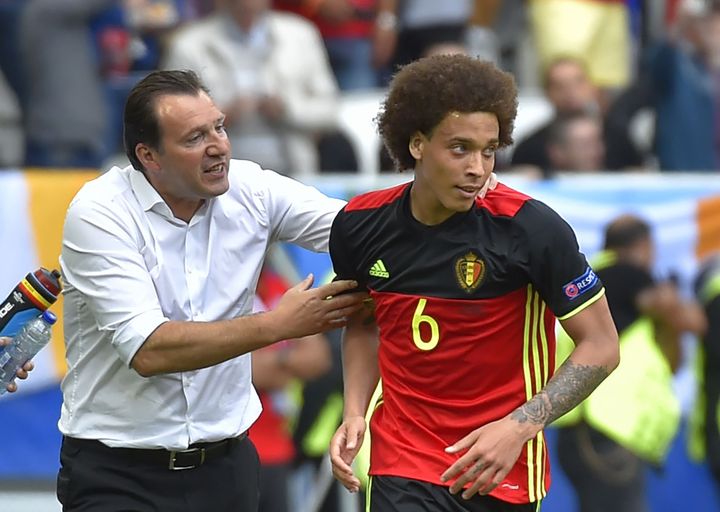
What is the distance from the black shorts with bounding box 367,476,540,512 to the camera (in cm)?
482

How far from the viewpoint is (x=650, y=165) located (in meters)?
10.5

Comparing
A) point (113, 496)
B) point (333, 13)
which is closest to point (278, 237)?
point (113, 496)

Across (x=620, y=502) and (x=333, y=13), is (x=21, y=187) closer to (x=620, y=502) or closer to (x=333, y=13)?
(x=333, y=13)

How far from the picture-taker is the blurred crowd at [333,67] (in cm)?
926

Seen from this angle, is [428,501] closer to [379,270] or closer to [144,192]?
[379,270]

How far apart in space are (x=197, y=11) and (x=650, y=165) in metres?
3.14

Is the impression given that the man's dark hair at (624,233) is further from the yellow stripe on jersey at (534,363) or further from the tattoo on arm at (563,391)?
the tattoo on arm at (563,391)

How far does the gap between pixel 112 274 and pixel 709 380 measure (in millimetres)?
4684

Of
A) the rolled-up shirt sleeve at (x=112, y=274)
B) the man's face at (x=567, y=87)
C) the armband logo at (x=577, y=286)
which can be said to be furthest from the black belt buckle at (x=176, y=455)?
the man's face at (x=567, y=87)

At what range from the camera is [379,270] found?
4.93 metres

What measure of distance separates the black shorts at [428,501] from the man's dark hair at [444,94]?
1.00m

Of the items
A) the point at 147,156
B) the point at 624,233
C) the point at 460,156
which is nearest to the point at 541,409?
the point at 460,156

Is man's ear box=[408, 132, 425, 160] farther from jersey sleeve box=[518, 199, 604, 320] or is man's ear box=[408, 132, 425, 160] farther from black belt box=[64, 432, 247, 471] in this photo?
black belt box=[64, 432, 247, 471]

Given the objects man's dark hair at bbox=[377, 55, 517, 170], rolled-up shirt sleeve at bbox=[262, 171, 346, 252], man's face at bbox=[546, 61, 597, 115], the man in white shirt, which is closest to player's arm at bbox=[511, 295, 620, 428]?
man's dark hair at bbox=[377, 55, 517, 170]
